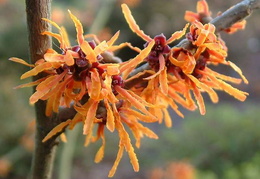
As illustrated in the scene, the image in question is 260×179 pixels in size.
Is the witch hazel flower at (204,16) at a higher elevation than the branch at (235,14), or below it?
below

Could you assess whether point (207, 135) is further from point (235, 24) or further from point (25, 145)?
point (235, 24)

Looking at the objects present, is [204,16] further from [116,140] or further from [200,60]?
[116,140]

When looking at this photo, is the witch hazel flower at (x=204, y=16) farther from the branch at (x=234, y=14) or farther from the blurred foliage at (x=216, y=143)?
the blurred foliage at (x=216, y=143)

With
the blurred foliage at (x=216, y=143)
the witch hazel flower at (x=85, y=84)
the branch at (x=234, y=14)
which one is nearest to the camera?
the witch hazel flower at (x=85, y=84)

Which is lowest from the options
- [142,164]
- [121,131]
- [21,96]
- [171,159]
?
[142,164]

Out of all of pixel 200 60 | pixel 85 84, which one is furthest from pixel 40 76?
pixel 200 60

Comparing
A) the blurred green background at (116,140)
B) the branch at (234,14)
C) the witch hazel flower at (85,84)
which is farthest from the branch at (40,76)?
the blurred green background at (116,140)

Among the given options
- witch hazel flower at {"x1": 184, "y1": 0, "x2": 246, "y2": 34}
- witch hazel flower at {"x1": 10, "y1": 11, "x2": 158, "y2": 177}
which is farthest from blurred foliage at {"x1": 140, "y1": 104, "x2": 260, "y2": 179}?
witch hazel flower at {"x1": 10, "y1": 11, "x2": 158, "y2": 177}

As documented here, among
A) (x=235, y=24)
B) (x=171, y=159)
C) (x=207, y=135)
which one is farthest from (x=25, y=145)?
(x=235, y=24)
